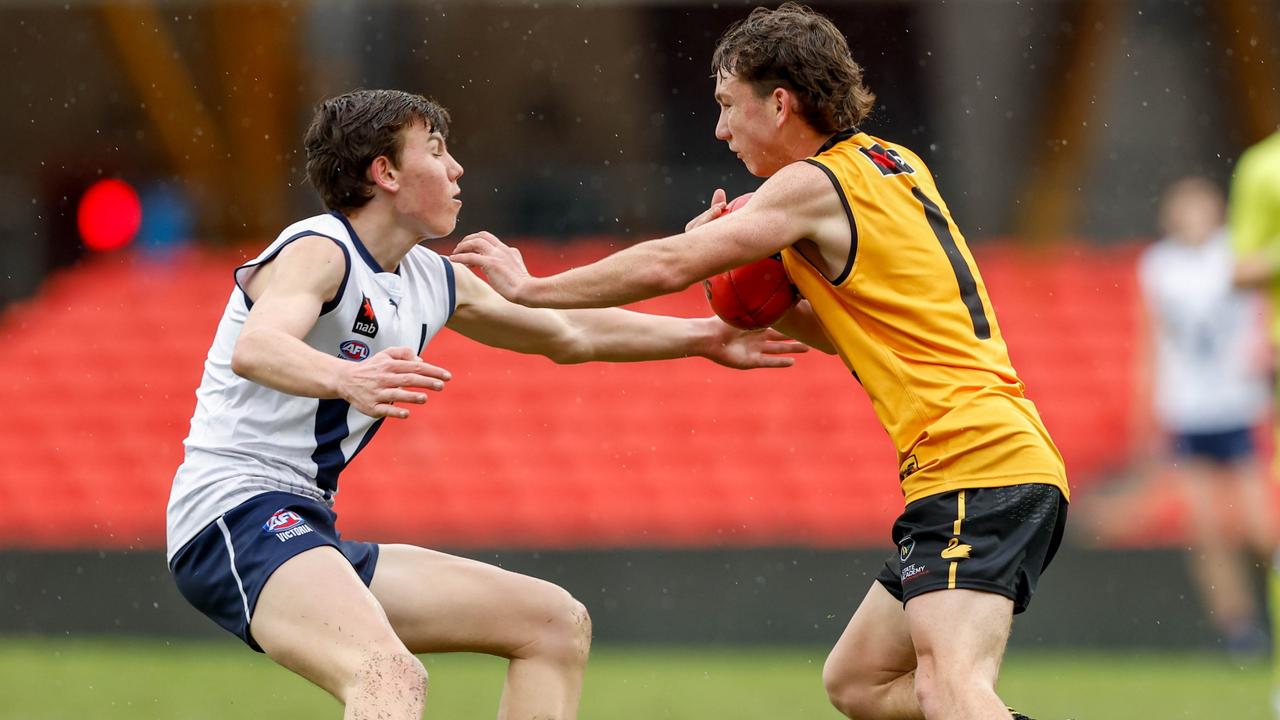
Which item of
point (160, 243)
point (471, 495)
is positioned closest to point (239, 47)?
point (160, 243)

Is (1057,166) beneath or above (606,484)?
above

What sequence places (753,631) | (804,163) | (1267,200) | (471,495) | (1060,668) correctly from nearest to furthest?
(804,163), (1267,200), (1060,668), (753,631), (471,495)

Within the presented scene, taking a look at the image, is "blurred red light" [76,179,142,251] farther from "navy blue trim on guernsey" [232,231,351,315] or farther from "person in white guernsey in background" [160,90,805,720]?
"navy blue trim on guernsey" [232,231,351,315]

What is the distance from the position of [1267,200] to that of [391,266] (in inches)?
142

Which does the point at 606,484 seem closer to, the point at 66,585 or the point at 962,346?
the point at 66,585

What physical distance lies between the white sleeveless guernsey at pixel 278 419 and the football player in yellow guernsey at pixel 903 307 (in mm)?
333

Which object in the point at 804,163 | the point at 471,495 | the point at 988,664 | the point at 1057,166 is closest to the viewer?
the point at 988,664

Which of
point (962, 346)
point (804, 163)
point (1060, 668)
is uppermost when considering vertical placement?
point (804, 163)

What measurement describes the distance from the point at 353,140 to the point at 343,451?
0.81 meters

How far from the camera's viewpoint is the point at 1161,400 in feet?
31.3

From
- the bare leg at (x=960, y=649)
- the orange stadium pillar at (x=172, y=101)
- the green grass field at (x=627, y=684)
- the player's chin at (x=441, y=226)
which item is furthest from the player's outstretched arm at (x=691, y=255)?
the orange stadium pillar at (x=172, y=101)

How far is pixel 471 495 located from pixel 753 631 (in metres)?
2.45

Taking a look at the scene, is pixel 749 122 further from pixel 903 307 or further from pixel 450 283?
pixel 450 283

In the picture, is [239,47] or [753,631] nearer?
[753,631]
